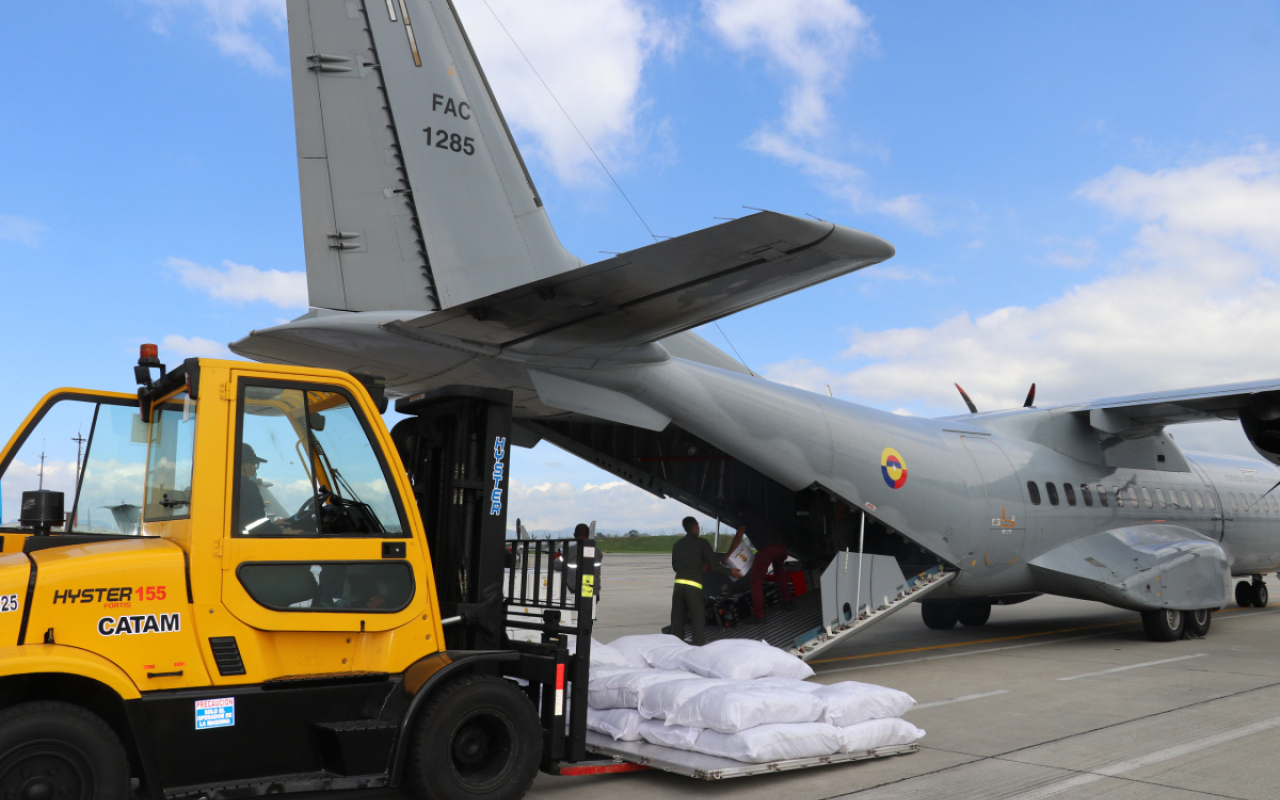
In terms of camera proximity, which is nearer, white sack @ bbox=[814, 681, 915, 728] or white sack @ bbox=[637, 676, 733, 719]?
white sack @ bbox=[637, 676, 733, 719]

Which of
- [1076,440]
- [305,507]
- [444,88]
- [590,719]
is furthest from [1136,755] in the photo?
[1076,440]

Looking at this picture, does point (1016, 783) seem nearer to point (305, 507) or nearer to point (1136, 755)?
point (1136, 755)

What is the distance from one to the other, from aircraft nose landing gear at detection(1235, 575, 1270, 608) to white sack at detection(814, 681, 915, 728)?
17.0 meters

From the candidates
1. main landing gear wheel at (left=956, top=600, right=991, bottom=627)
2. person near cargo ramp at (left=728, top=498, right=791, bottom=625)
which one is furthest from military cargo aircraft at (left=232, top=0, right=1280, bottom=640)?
main landing gear wheel at (left=956, top=600, right=991, bottom=627)

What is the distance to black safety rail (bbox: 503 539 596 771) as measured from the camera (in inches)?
219

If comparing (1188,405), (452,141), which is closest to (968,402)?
(1188,405)

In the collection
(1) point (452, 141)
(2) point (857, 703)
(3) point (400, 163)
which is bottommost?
(2) point (857, 703)

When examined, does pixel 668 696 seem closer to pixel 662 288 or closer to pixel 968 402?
pixel 662 288

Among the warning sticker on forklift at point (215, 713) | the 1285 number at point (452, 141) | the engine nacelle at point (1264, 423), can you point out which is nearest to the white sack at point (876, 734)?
the warning sticker on forklift at point (215, 713)

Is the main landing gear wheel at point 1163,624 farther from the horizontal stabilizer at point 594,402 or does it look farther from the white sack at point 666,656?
the white sack at point 666,656

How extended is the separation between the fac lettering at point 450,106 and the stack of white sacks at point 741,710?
5069 mm

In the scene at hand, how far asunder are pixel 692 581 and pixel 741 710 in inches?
174

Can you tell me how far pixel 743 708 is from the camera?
6258 mm

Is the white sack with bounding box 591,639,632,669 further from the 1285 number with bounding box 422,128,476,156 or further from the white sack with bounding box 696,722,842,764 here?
the 1285 number with bounding box 422,128,476,156
